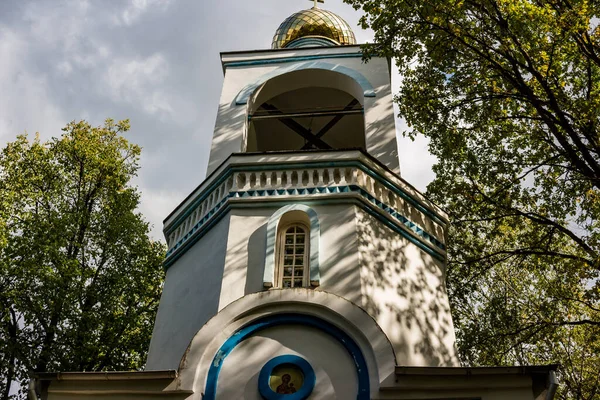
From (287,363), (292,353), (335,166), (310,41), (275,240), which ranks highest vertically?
(310,41)

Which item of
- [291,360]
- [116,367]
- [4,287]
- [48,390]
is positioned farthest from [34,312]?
[291,360]

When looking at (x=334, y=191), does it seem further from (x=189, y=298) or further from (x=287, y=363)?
(x=287, y=363)

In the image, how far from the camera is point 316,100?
11984 millimetres

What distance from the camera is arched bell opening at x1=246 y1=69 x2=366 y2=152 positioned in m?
10.6

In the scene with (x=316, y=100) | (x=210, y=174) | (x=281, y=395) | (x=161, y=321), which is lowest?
(x=281, y=395)

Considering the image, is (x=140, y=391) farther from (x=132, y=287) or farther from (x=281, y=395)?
(x=132, y=287)

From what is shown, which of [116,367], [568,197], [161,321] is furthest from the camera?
[116,367]

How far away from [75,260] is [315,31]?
22.4 ft

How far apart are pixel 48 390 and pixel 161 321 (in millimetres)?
2066

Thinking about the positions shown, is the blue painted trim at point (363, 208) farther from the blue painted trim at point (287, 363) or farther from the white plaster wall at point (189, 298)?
the blue painted trim at point (287, 363)

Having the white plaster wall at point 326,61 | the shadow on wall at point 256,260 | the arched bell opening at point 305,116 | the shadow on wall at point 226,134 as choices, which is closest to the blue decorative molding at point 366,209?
the shadow on wall at point 256,260

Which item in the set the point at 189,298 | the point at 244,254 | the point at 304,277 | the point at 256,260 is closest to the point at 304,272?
the point at 304,277

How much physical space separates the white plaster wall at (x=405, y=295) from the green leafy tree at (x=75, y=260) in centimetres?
709

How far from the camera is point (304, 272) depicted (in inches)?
281
